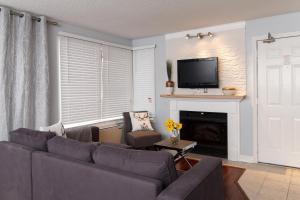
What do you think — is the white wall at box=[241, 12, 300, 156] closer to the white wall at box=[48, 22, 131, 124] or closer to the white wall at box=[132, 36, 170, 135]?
the white wall at box=[132, 36, 170, 135]

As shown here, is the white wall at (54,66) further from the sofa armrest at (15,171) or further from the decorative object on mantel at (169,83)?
the decorative object on mantel at (169,83)

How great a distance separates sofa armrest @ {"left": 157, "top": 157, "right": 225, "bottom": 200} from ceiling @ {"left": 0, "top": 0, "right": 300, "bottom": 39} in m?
2.21

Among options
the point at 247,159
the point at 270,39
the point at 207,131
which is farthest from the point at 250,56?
the point at 247,159

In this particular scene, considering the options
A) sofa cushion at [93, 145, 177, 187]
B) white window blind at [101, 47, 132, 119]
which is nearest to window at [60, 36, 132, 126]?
white window blind at [101, 47, 132, 119]

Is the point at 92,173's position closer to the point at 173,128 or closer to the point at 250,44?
the point at 173,128

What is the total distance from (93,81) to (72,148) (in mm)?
2676

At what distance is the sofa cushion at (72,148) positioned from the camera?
196 centimetres

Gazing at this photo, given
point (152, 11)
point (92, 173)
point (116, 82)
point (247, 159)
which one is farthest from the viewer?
point (116, 82)

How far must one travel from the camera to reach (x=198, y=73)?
455 centimetres

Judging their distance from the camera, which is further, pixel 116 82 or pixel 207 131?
pixel 116 82

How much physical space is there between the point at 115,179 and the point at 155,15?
2804mm

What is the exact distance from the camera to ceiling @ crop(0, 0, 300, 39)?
3.14 meters

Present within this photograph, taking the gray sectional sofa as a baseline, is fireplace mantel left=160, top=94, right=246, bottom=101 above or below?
above

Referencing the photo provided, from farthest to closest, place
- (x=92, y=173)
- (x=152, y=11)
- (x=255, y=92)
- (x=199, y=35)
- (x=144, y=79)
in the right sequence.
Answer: (x=144, y=79), (x=199, y=35), (x=255, y=92), (x=152, y=11), (x=92, y=173)
